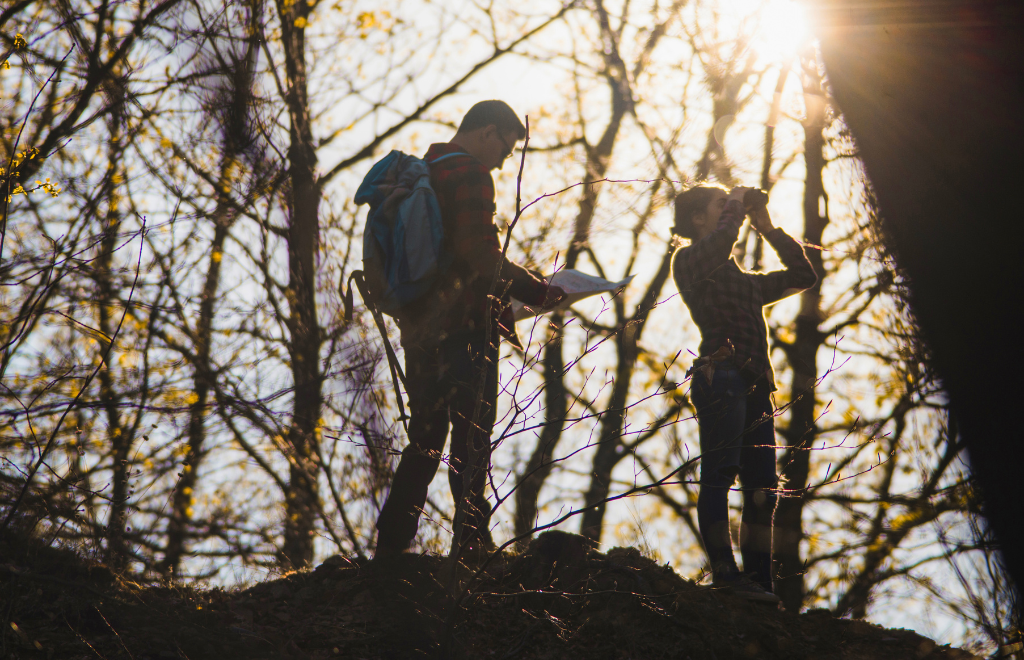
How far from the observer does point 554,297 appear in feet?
8.32

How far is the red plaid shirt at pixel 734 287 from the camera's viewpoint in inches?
111

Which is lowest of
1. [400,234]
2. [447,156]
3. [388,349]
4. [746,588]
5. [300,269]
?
[746,588]

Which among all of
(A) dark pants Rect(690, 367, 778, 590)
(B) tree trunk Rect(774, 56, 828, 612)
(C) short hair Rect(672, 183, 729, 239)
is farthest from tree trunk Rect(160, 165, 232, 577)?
(B) tree trunk Rect(774, 56, 828, 612)

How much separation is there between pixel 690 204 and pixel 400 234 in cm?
146

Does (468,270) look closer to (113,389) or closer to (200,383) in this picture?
(200,383)

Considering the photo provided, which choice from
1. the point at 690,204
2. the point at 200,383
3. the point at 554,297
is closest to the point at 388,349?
the point at 554,297

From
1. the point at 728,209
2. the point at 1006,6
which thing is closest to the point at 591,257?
the point at 728,209

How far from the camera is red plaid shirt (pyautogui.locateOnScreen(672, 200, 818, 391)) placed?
282 cm

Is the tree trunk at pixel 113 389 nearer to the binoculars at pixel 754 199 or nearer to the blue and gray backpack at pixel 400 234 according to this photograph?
the blue and gray backpack at pixel 400 234

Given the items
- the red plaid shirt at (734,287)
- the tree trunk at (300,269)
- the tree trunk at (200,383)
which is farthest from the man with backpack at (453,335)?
the tree trunk at (300,269)

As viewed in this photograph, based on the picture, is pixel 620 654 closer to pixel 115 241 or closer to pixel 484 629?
pixel 484 629

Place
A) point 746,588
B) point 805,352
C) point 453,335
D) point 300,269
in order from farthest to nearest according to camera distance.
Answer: point 805,352 → point 300,269 → point 746,588 → point 453,335

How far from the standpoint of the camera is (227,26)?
4.68 meters

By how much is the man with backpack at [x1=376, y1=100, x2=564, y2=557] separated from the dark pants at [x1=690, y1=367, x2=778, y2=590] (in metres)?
0.77
